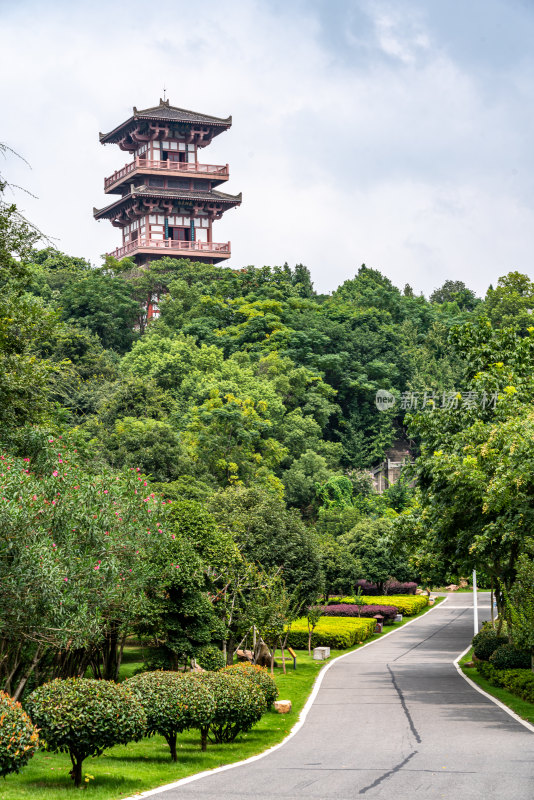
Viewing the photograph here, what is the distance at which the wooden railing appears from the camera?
71.8 m

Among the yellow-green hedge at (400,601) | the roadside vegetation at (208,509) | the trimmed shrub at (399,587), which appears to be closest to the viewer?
the roadside vegetation at (208,509)

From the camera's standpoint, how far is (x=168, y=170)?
235ft

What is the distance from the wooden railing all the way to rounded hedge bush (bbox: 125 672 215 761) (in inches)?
2330

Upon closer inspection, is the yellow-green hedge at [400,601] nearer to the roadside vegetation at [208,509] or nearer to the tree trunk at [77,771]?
the roadside vegetation at [208,509]

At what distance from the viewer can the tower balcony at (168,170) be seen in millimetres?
71375

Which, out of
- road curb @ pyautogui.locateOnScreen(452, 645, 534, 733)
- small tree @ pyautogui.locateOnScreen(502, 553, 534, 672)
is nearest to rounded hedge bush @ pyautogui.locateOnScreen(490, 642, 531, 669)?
road curb @ pyautogui.locateOnScreen(452, 645, 534, 733)

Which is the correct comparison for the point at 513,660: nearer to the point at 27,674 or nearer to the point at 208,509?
the point at 208,509

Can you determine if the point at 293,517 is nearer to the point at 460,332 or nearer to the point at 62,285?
the point at 460,332

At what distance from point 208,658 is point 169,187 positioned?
57.2m

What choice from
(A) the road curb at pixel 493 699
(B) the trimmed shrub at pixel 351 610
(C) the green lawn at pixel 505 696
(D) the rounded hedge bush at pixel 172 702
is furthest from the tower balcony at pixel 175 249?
(D) the rounded hedge bush at pixel 172 702

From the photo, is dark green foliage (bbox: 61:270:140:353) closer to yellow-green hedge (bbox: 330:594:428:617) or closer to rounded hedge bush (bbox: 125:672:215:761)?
yellow-green hedge (bbox: 330:594:428:617)

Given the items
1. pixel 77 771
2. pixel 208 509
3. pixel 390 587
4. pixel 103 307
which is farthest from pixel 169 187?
pixel 77 771

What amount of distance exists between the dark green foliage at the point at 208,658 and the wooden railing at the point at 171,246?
53713 mm

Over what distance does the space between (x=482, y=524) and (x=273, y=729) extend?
739cm
